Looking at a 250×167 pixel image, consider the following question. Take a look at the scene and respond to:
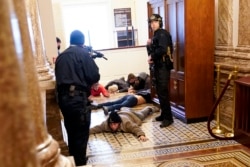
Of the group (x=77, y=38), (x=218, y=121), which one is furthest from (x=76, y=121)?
(x=218, y=121)

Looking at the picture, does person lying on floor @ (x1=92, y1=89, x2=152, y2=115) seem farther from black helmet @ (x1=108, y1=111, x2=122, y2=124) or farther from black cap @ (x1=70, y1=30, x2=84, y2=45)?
black cap @ (x1=70, y1=30, x2=84, y2=45)

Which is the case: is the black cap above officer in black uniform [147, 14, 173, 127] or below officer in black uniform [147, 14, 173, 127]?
above

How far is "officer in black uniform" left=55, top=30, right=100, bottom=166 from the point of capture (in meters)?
2.76

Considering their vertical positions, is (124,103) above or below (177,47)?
below

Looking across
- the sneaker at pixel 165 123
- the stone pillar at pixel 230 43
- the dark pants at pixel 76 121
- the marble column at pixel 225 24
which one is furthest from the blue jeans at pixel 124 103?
the dark pants at pixel 76 121

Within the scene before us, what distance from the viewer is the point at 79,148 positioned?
2.96 metres

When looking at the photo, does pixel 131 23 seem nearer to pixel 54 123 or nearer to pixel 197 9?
pixel 197 9

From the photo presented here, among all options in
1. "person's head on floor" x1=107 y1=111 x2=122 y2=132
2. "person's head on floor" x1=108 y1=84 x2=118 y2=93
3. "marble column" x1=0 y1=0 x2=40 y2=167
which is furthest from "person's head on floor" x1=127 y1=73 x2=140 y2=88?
"marble column" x1=0 y1=0 x2=40 y2=167

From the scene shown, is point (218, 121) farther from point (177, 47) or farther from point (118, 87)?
point (118, 87)

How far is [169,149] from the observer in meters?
3.45

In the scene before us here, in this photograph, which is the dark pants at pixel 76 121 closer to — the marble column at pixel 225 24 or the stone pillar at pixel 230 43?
the stone pillar at pixel 230 43

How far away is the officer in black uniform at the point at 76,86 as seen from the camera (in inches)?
109

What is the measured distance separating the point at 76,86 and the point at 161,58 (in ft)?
5.30

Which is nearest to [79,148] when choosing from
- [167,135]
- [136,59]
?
[167,135]
